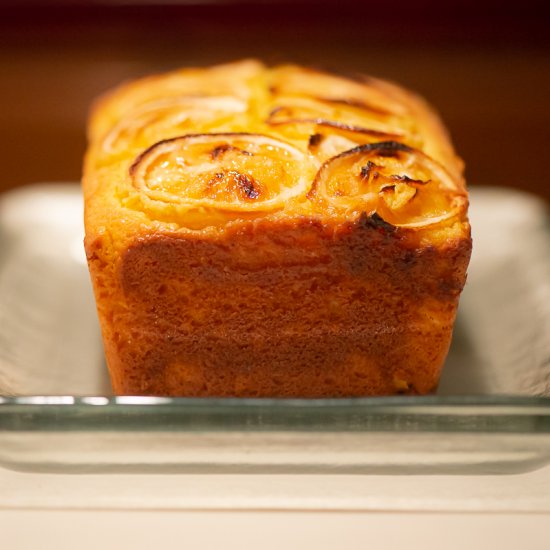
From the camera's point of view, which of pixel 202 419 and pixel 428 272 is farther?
pixel 428 272

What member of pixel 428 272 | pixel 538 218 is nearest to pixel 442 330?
pixel 428 272

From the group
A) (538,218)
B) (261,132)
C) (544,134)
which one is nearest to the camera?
(261,132)

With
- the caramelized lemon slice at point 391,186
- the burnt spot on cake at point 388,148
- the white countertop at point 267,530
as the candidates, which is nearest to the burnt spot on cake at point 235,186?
the caramelized lemon slice at point 391,186

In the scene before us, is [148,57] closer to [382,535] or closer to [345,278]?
→ [345,278]

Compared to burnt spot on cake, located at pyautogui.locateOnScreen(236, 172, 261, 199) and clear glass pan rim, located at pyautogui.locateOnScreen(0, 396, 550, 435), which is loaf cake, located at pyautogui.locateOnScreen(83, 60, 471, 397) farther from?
clear glass pan rim, located at pyautogui.locateOnScreen(0, 396, 550, 435)

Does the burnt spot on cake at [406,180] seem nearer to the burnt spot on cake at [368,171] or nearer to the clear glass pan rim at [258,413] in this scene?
the burnt spot on cake at [368,171]

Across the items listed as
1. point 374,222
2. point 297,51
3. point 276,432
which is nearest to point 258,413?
point 276,432

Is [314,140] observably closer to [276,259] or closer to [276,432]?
[276,259]
